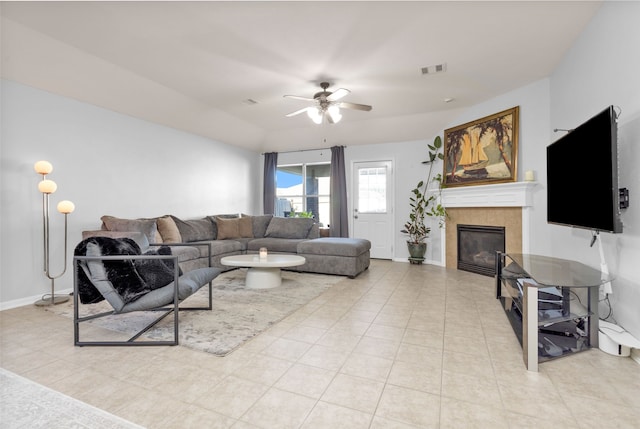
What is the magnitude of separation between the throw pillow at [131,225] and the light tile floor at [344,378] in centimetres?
126

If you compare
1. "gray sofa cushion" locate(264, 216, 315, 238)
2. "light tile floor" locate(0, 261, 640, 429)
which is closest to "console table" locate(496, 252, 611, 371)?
"light tile floor" locate(0, 261, 640, 429)

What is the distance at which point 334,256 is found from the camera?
4551 mm

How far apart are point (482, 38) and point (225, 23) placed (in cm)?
241

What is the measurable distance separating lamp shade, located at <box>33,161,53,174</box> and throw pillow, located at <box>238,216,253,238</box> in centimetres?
297

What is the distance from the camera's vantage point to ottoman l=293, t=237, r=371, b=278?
4449mm

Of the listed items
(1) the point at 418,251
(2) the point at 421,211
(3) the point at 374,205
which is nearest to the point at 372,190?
(3) the point at 374,205

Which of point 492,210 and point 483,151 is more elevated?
point 483,151

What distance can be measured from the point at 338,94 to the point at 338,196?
3.29m

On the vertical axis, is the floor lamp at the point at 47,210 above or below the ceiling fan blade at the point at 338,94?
below

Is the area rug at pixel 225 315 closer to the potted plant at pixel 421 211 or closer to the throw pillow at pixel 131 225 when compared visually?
the throw pillow at pixel 131 225

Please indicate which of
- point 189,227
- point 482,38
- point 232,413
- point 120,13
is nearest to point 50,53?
point 120,13

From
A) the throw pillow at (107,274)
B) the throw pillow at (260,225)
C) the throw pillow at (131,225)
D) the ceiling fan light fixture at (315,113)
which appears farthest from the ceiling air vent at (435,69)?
the throw pillow at (131,225)

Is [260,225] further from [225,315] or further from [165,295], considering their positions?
[165,295]

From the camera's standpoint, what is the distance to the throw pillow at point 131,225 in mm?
3727
